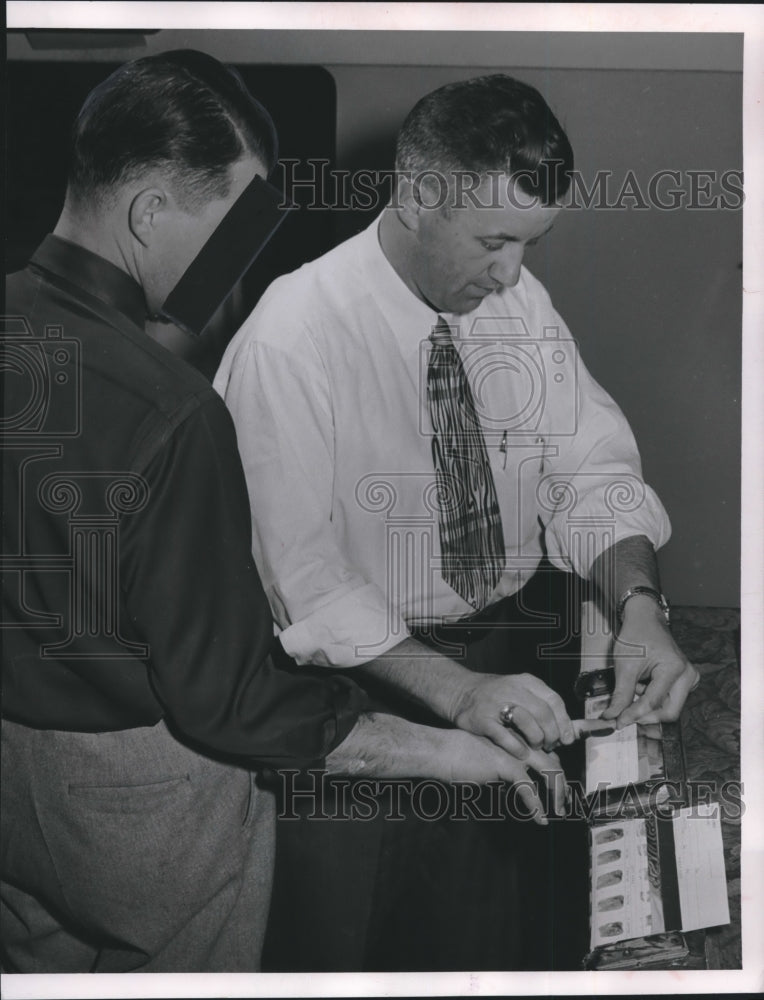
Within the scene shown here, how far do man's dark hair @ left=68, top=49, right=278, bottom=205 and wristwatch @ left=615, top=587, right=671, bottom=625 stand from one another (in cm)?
96

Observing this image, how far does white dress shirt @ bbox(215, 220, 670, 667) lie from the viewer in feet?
6.25

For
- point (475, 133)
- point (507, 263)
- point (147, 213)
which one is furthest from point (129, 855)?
point (475, 133)

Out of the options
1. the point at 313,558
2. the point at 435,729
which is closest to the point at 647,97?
the point at 313,558

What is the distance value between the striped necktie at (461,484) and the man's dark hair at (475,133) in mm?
266

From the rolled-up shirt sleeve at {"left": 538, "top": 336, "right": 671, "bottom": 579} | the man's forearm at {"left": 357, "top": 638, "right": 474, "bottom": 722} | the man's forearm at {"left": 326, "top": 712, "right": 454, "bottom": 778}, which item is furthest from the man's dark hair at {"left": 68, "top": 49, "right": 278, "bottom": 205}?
the man's forearm at {"left": 326, "top": 712, "right": 454, "bottom": 778}

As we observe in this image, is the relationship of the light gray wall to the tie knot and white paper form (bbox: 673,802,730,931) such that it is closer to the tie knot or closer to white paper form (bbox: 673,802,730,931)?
the tie knot

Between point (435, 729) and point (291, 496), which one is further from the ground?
point (291, 496)

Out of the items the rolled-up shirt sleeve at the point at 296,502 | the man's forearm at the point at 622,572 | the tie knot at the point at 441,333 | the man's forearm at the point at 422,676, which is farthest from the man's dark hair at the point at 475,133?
the man's forearm at the point at 422,676

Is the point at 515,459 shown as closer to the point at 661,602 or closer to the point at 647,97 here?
the point at 661,602

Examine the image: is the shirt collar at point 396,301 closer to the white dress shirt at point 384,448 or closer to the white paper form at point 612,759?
the white dress shirt at point 384,448

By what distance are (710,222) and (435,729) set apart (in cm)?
101

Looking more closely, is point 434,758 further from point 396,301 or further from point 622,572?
point 396,301

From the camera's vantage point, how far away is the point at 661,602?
2.00m

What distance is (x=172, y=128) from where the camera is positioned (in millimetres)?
1852
